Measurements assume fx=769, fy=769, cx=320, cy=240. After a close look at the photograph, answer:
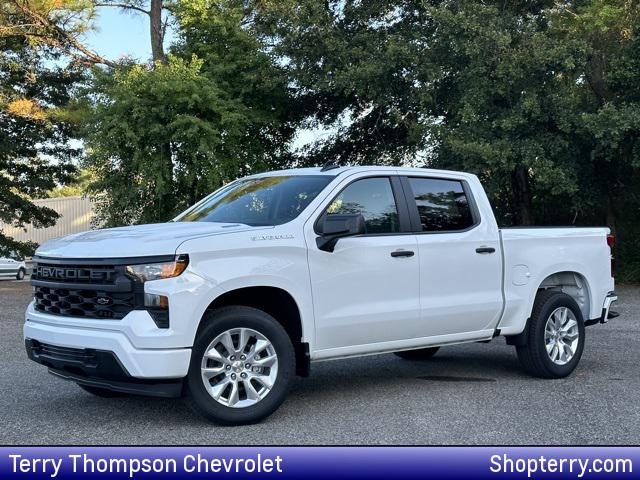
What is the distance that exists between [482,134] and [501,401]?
481 inches

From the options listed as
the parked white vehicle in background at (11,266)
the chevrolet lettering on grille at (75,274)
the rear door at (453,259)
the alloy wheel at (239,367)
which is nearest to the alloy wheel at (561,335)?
the rear door at (453,259)

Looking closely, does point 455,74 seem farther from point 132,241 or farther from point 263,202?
point 132,241

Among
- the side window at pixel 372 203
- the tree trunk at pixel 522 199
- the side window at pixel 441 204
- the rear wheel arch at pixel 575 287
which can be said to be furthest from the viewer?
the tree trunk at pixel 522 199

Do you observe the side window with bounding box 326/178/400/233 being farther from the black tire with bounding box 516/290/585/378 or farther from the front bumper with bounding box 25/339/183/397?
the front bumper with bounding box 25/339/183/397

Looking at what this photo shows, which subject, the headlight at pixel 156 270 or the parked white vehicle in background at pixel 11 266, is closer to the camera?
the headlight at pixel 156 270

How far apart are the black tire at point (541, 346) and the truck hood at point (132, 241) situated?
318 centimetres

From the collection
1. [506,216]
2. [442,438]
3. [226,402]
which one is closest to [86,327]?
[226,402]

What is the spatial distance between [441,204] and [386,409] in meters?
2.01

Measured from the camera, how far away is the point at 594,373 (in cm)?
792

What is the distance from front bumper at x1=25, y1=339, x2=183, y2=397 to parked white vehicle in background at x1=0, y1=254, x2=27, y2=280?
27.4 m

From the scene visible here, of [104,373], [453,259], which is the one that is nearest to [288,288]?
[104,373]

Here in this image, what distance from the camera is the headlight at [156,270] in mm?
5316

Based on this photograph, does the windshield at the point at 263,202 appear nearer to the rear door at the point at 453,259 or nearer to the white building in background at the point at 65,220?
the rear door at the point at 453,259

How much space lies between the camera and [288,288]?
19.1 ft
